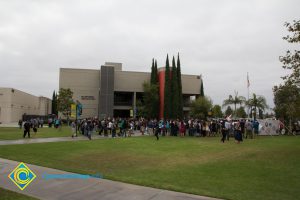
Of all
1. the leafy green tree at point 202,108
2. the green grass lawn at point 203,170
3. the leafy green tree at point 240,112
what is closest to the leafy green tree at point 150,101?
the leafy green tree at point 202,108

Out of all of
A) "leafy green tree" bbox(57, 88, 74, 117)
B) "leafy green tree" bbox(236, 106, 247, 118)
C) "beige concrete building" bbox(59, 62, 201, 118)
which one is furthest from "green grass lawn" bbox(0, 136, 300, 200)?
"leafy green tree" bbox(236, 106, 247, 118)

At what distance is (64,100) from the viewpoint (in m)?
58.7

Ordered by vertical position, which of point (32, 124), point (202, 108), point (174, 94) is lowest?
point (32, 124)

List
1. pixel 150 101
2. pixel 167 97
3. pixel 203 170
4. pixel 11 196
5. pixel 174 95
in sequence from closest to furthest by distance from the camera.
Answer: pixel 11 196
pixel 203 170
pixel 167 97
pixel 174 95
pixel 150 101

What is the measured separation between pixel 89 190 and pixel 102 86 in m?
56.8

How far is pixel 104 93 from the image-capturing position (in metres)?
64.5

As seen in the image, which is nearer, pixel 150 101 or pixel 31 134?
pixel 31 134

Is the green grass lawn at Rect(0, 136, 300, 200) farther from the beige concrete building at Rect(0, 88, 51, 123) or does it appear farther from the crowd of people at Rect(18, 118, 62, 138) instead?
the beige concrete building at Rect(0, 88, 51, 123)

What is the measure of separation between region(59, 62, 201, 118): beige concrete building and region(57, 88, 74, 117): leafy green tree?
4.30 m

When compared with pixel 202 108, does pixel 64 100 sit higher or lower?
higher

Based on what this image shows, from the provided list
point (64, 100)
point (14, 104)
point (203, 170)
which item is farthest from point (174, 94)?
point (203, 170)

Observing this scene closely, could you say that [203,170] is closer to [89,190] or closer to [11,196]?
[89,190]

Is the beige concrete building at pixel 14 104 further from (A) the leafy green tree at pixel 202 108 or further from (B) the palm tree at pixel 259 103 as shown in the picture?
(B) the palm tree at pixel 259 103

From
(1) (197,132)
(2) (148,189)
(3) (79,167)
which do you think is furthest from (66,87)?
(2) (148,189)
